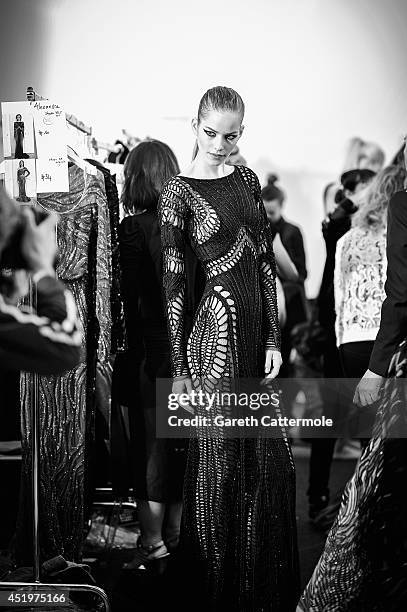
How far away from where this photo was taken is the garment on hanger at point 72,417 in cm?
290

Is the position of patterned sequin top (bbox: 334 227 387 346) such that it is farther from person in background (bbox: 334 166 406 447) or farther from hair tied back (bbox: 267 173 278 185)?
hair tied back (bbox: 267 173 278 185)

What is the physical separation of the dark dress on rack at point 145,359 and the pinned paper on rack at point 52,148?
53 cm

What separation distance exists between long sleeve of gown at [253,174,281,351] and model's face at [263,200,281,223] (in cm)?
204

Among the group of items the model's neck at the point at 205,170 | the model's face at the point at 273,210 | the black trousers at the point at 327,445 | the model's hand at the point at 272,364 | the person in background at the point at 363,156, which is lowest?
the black trousers at the point at 327,445

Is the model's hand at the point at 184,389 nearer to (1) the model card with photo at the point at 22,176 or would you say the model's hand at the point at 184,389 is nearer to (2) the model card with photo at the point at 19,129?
(1) the model card with photo at the point at 22,176

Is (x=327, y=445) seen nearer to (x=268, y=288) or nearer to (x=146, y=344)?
(x=146, y=344)

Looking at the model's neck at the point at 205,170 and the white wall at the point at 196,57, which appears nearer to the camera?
the model's neck at the point at 205,170

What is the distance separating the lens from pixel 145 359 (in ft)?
10.4

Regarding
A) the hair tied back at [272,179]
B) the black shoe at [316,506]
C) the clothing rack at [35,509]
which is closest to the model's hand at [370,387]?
the clothing rack at [35,509]

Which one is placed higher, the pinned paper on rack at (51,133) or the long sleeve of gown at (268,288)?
the pinned paper on rack at (51,133)

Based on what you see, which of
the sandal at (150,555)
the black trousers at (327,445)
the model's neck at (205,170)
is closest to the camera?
the model's neck at (205,170)

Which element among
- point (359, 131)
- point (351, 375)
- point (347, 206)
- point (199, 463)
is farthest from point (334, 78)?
point (199, 463)

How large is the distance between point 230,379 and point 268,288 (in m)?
0.29

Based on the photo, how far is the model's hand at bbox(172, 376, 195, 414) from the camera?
2.50 meters
